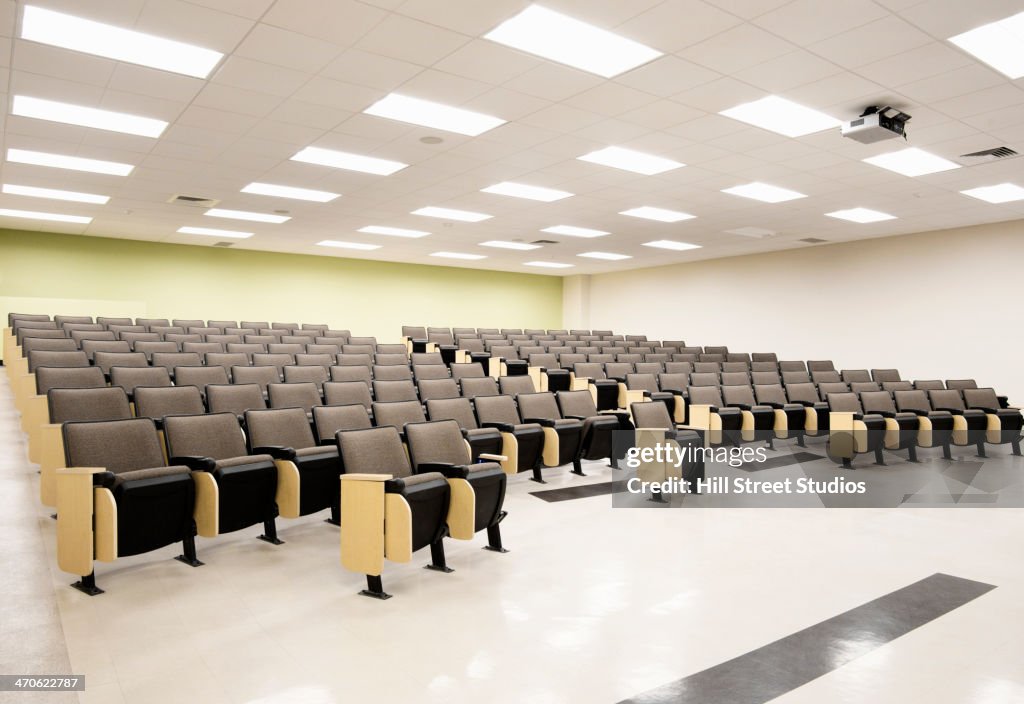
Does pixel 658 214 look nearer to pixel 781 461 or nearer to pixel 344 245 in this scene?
pixel 781 461

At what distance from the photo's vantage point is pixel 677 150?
670 cm

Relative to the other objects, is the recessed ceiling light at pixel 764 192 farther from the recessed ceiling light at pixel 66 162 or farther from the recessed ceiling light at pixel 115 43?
the recessed ceiling light at pixel 66 162

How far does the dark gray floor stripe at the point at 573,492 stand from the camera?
5488mm

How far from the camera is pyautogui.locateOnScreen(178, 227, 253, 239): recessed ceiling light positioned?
11922mm

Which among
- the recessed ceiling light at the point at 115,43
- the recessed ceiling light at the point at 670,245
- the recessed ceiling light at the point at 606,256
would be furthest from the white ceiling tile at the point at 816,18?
the recessed ceiling light at the point at 606,256

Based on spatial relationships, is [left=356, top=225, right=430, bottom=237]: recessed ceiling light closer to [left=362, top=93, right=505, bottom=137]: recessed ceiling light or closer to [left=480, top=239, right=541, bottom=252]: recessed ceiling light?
[left=480, top=239, right=541, bottom=252]: recessed ceiling light

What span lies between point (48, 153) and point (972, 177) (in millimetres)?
10315

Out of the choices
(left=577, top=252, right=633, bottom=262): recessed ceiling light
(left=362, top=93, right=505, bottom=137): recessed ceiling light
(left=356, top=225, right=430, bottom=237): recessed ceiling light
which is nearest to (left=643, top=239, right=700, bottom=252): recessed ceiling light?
(left=577, top=252, right=633, bottom=262): recessed ceiling light

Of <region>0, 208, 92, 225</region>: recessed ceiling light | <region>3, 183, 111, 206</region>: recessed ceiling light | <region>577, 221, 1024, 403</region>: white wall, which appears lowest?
<region>577, 221, 1024, 403</region>: white wall

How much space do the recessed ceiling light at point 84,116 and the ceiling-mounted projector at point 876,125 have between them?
20.0ft

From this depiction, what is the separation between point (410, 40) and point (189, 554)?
3.47 m

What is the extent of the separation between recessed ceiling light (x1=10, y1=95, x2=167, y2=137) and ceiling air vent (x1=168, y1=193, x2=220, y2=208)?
9.41ft

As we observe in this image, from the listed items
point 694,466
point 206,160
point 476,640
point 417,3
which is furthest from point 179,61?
point 694,466

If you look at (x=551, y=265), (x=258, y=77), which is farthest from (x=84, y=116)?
(x=551, y=265)
